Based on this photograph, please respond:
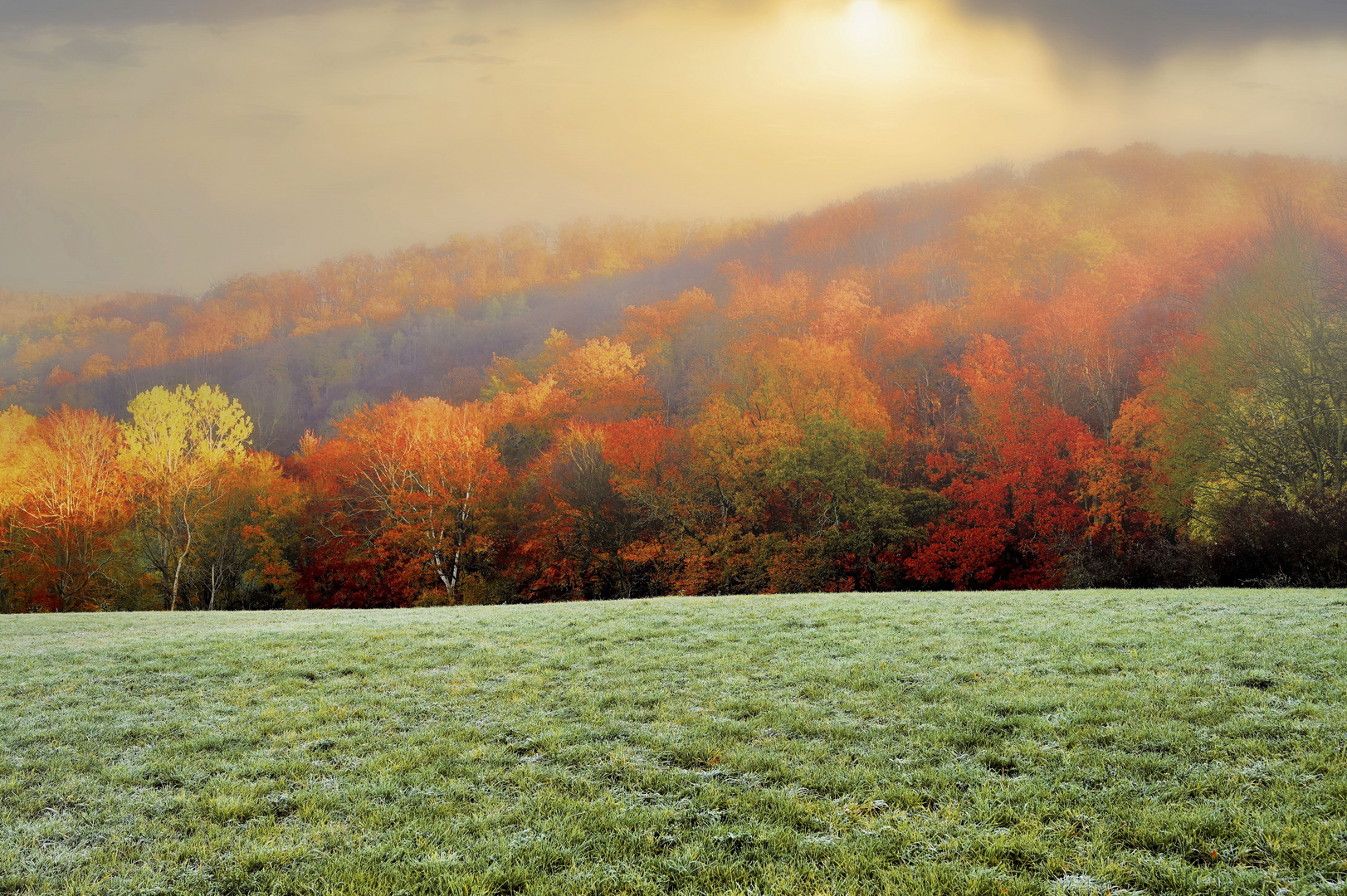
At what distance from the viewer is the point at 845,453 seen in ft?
126

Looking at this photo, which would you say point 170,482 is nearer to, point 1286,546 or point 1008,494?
point 1008,494

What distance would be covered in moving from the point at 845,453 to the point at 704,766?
3338 cm

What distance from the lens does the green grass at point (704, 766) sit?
4453mm

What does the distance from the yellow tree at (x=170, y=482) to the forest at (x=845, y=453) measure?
0.22 meters

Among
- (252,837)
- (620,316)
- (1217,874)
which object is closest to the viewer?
(1217,874)

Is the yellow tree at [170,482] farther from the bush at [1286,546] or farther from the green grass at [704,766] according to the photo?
the bush at [1286,546]

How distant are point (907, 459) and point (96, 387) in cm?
8598

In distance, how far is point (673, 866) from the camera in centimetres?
448

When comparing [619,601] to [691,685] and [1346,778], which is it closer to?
[691,685]

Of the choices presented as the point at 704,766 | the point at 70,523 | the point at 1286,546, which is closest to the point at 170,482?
the point at 70,523

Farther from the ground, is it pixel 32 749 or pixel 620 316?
pixel 620 316

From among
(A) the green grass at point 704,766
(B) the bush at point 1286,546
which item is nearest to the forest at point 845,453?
(B) the bush at point 1286,546

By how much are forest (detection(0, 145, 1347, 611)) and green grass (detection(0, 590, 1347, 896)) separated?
638 inches

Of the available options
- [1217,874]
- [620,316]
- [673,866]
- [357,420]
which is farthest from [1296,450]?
[620,316]
